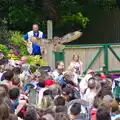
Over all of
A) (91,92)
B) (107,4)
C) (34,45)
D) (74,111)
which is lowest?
(74,111)

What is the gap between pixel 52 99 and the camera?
26.7 ft

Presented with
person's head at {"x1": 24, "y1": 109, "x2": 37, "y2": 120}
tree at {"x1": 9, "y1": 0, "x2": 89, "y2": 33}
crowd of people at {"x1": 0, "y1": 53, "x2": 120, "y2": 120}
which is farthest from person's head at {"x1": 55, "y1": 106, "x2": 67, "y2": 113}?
tree at {"x1": 9, "y1": 0, "x2": 89, "y2": 33}

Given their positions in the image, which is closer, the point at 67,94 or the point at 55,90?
the point at 55,90

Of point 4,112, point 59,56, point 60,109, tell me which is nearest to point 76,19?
point 59,56

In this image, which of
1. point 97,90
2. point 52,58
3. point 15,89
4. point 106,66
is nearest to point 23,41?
point 52,58

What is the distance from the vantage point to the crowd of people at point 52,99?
702cm

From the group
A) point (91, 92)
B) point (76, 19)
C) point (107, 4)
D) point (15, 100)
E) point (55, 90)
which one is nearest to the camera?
point (15, 100)

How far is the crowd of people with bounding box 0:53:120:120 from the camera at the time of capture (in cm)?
702

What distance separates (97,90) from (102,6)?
16.7m

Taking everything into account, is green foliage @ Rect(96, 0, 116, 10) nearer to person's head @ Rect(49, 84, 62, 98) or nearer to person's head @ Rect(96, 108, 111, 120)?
person's head @ Rect(49, 84, 62, 98)

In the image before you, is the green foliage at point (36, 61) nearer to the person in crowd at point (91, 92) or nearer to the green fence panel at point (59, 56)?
the green fence panel at point (59, 56)

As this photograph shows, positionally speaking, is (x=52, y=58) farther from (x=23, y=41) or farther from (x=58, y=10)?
(x=58, y=10)

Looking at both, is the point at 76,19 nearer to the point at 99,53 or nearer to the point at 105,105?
the point at 99,53

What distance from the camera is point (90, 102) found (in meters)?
9.34
